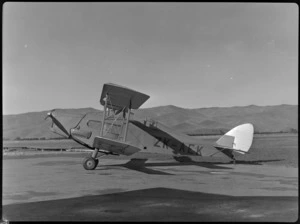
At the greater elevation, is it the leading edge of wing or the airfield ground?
the leading edge of wing

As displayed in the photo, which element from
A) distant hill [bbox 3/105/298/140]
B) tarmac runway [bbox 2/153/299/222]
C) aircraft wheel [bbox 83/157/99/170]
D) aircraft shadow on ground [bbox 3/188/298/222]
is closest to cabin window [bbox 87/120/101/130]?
aircraft wheel [bbox 83/157/99/170]

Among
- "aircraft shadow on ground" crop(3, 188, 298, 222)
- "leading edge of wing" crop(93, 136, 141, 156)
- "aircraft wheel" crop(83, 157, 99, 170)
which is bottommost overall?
"aircraft shadow on ground" crop(3, 188, 298, 222)

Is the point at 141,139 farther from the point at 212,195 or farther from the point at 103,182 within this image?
the point at 212,195

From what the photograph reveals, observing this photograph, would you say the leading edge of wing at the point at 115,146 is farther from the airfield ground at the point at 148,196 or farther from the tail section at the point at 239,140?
the tail section at the point at 239,140

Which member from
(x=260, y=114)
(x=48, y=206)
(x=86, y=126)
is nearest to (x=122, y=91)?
(x=86, y=126)

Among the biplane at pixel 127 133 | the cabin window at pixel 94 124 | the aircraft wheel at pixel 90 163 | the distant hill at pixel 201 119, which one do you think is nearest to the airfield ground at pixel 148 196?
the aircraft wheel at pixel 90 163

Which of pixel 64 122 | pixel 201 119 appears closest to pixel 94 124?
pixel 64 122

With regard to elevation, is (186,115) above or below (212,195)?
above

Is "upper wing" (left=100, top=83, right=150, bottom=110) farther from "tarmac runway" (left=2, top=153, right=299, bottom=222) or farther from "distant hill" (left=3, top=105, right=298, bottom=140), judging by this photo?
"distant hill" (left=3, top=105, right=298, bottom=140)
